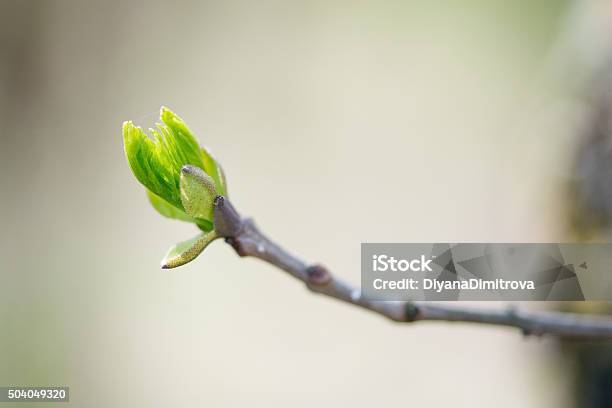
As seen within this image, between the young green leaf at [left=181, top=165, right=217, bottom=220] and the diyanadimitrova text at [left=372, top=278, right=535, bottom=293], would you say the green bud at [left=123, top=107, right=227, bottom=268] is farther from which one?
the diyanadimitrova text at [left=372, top=278, right=535, bottom=293]

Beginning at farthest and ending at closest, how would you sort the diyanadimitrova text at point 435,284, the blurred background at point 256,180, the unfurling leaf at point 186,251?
the blurred background at point 256,180 → the diyanadimitrova text at point 435,284 → the unfurling leaf at point 186,251

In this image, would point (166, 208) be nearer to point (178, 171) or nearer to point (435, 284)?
point (178, 171)

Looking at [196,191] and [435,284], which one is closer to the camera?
[196,191]

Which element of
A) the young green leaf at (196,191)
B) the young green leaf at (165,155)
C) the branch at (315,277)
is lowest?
the branch at (315,277)

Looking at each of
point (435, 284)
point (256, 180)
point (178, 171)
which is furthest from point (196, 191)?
point (256, 180)

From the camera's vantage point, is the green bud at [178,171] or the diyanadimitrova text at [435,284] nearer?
the green bud at [178,171]

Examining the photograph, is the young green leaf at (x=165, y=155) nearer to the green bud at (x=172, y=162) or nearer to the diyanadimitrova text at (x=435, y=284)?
the green bud at (x=172, y=162)

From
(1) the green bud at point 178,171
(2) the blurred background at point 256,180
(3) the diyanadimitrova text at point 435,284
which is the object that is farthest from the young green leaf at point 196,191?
(2) the blurred background at point 256,180

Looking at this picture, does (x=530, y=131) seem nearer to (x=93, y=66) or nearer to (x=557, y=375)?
(x=557, y=375)
